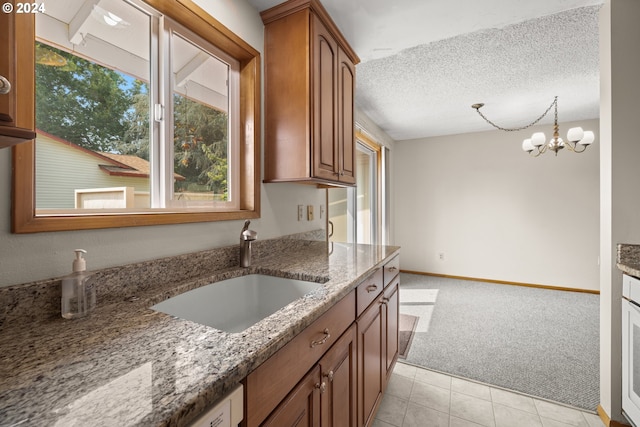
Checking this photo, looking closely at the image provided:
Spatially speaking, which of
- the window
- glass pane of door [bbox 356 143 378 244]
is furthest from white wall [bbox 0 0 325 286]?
glass pane of door [bbox 356 143 378 244]

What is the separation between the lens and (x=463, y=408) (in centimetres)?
163

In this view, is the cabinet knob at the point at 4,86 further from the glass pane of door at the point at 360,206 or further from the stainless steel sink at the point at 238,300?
the glass pane of door at the point at 360,206

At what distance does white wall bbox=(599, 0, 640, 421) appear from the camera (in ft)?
4.59

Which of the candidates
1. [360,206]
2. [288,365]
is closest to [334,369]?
[288,365]

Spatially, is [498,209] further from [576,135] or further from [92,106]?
[92,106]

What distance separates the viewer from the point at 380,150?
14.1ft

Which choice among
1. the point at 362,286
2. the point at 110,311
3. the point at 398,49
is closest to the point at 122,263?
the point at 110,311

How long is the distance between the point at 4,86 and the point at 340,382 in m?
1.19

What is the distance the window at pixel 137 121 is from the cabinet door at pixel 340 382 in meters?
0.78

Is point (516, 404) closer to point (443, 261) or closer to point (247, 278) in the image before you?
point (247, 278)

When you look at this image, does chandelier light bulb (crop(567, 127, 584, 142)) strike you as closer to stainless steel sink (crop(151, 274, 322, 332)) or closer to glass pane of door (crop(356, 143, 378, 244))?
glass pane of door (crop(356, 143, 378, 244))

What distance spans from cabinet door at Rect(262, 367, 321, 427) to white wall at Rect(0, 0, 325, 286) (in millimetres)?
711

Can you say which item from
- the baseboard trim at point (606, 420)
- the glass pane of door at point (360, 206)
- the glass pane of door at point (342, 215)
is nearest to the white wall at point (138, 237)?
the glass pane of door at point (342, 215)

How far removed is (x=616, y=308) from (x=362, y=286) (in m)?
1.39
